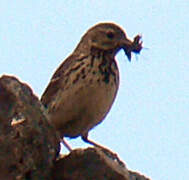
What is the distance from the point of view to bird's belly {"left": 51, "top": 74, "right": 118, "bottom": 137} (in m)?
9.04

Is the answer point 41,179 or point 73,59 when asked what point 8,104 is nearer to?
point 41,179

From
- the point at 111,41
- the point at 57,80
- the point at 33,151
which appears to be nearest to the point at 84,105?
the point at 57,80

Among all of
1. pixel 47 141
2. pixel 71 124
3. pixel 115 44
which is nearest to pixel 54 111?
A: pixel 71 124

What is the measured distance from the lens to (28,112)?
6812 mm

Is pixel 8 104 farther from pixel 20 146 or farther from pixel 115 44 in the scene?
pixel 115 44

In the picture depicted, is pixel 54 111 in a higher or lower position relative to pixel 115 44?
lower

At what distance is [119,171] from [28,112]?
3.20 ft

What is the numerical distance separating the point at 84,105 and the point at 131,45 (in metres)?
0.96

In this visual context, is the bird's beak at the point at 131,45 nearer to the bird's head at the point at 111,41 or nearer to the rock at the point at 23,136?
the bird's head at the point at 111,41

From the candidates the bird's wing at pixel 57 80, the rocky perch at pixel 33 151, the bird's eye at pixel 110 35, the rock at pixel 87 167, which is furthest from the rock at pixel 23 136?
the bird's eye at pixel 110 35

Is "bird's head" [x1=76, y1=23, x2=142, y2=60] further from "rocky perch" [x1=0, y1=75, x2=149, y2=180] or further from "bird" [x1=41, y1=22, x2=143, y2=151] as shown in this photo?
"rocky perch" [x1=0, y1=75, x2=149, y2=180]

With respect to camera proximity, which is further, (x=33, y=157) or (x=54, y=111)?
(x=54, y=111)

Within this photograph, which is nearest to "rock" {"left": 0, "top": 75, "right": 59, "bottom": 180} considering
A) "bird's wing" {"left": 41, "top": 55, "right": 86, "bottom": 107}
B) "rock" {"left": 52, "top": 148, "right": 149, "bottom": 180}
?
"rock" {"left": 52, "top": 148, "right": 149, "bottom": 180}

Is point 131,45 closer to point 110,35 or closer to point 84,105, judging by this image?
point 110,35
